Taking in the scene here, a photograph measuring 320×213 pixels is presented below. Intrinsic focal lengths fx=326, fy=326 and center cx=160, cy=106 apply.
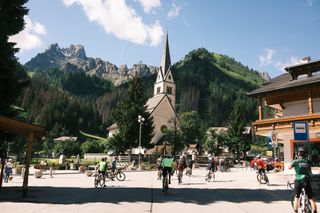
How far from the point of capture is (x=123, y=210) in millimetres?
10188

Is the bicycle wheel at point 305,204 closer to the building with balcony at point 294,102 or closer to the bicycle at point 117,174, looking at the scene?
the bicycle at point 117,174

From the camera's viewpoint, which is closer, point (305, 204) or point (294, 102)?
point (305, 204)

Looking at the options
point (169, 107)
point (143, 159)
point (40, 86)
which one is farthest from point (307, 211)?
point (40, 86)

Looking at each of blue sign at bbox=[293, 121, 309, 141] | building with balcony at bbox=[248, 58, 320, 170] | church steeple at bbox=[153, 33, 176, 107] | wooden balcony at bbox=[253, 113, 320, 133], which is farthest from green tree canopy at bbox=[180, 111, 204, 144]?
blue sign at bbox=[293, 121, 309, 141]

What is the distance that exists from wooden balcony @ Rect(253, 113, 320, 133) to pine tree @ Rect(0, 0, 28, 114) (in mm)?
20131

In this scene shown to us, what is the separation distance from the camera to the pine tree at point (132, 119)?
5525 centimetres

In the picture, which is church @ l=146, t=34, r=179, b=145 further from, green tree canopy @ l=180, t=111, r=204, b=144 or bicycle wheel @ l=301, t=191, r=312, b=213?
bicycle wheel @ l=301, t=191, r=312, b=213

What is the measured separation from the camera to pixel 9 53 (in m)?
14.8

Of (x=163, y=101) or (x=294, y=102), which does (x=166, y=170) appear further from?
(x=163, y=101)

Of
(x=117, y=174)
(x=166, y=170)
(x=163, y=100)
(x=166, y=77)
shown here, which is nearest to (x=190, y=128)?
(x=163, y=100)

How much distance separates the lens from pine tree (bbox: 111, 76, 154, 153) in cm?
5525

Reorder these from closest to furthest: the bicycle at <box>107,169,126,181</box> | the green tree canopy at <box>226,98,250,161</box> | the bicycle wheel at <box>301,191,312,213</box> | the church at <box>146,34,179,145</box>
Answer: the bicycle wheel at <box>301,191,312,213</box> < the bicycle at <box>107,169,126,181</box> < the green tree canopy at <box>226,98,250,161</box> < the church at <box>146,34,179,145</box>

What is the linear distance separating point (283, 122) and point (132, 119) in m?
32.3

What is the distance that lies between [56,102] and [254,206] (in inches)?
5314
